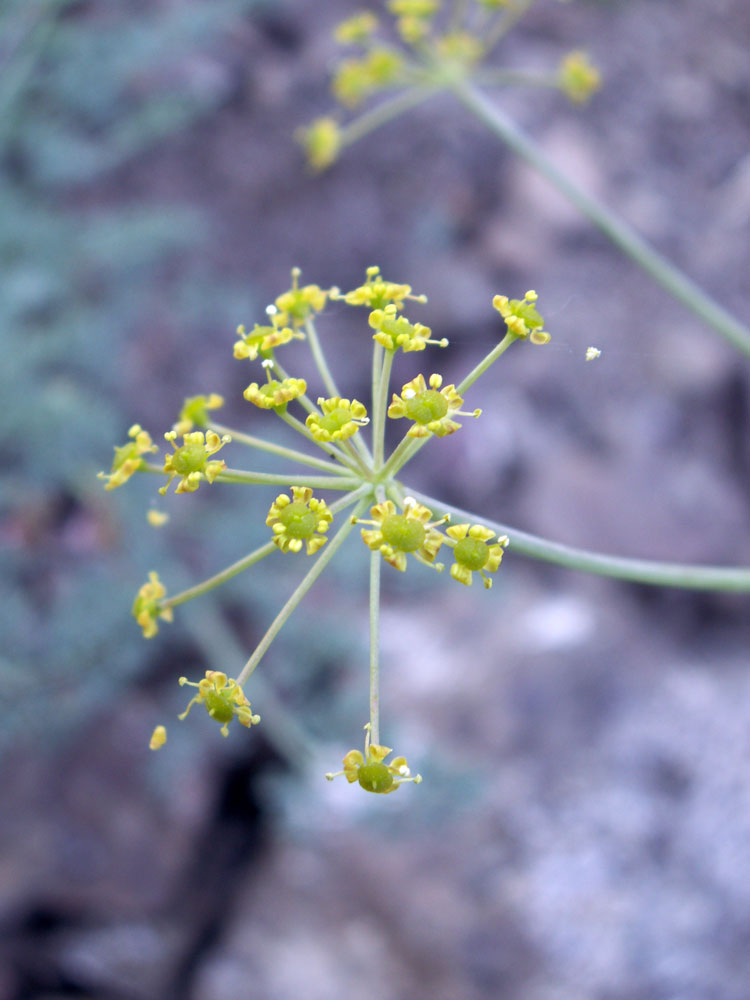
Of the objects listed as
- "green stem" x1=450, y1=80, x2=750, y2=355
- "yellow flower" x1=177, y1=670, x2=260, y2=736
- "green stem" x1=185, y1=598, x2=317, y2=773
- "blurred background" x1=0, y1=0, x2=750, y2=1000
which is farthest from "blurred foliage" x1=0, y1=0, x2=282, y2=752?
"yellow flower" x1=177, y1=670, x2=260, y2=736

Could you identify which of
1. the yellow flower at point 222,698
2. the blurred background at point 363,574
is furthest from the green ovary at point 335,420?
the blurred background at point 363,574

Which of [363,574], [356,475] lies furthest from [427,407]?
[363,574]

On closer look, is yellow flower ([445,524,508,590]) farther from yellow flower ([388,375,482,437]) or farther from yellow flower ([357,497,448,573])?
yellow flower ([388,375,482,437])

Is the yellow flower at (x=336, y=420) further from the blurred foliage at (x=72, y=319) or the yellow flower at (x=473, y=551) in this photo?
the blurred foliage at (x=72, y=319)

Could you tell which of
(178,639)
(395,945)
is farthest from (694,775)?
(178,639)

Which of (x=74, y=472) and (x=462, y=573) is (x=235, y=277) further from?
(x=462, y=573)
